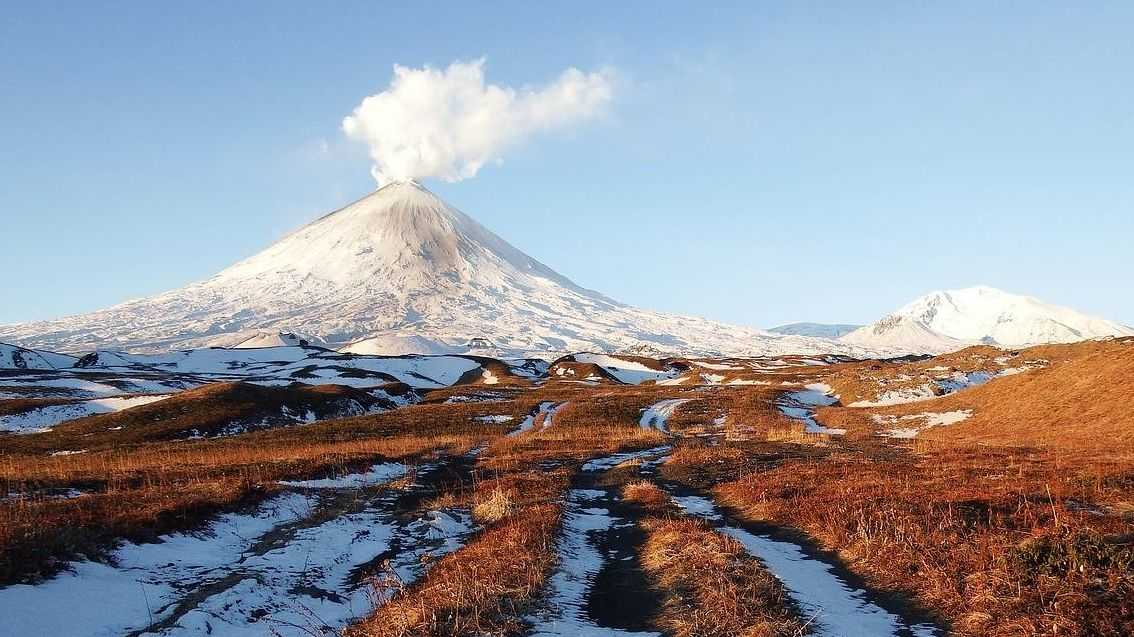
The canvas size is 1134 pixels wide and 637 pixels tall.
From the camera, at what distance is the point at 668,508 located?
67.5 feet

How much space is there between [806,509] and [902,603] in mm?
7038

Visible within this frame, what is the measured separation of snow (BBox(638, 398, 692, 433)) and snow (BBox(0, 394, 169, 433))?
4417 cm

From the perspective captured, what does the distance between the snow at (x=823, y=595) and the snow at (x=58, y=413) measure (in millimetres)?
57534

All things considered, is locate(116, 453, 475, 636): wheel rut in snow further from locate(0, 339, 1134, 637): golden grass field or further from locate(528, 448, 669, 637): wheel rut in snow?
→ locate(528, 448, 669, 637): wheel rut in snow

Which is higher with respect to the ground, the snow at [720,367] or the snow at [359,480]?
the snow at [720,367]

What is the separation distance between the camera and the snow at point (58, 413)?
49969 millimetres

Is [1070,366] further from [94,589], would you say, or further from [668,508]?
[94,589]

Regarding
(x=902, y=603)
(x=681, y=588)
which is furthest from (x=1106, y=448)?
(x=681, y=588)

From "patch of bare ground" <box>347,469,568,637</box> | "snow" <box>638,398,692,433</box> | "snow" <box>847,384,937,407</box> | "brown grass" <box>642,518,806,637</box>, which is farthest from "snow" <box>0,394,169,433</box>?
"snow" <box>847,384,937,407</box>

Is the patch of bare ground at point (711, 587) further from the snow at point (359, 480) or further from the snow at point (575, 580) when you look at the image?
the snow at point (359, 480)

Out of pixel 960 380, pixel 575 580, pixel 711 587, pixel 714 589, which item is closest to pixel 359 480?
pixel 575 580

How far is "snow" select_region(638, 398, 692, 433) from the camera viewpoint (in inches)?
2110

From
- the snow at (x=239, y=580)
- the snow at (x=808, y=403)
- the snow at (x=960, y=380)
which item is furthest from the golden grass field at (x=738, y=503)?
the snow at (x=960, y=380)

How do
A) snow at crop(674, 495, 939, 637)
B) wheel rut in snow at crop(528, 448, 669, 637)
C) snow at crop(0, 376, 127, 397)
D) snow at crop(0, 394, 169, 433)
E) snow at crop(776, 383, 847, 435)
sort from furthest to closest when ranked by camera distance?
1. snow at crop(0, 376, 127, 397)
2. snow at crop(776, 383, 847, 435)
3. snow at crop(0, 394, 169, 433)
4. wheel rut in snow at crop(528, 448, 669, 637)
5. snow at crop(674, 495, 939, 637)
